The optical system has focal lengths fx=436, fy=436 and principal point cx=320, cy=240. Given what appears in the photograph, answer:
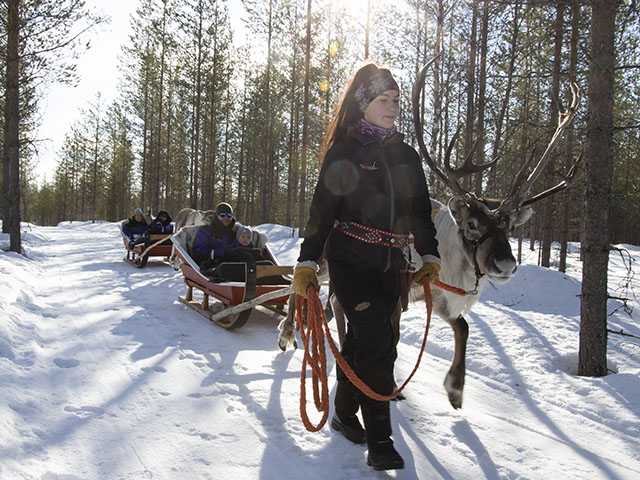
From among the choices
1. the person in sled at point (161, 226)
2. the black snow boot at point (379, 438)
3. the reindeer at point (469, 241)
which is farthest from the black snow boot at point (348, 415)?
the person in sled at point (161, 226)

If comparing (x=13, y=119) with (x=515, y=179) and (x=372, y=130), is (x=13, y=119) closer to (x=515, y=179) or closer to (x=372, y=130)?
(x=372, y=130)

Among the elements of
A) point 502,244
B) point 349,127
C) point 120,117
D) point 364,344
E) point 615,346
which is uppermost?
point 120,117

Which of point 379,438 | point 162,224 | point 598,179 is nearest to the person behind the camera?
point 379,438

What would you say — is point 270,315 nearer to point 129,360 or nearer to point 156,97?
point 129,360

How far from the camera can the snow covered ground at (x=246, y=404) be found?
2.35 meters

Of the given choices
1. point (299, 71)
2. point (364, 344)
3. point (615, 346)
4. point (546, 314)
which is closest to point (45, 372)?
point (364, 344)

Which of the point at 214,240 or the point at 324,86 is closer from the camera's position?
the point at 214,240

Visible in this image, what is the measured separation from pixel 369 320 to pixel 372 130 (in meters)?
1.04

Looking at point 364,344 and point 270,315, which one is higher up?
point 364,344

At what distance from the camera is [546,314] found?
7082 mm

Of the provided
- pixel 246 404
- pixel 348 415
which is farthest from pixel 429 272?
pixel 246 404

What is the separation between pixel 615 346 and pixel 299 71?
746 inches

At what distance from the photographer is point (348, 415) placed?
271cm

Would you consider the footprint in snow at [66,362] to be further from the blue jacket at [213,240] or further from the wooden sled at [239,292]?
the blue jacket at [213,240]
